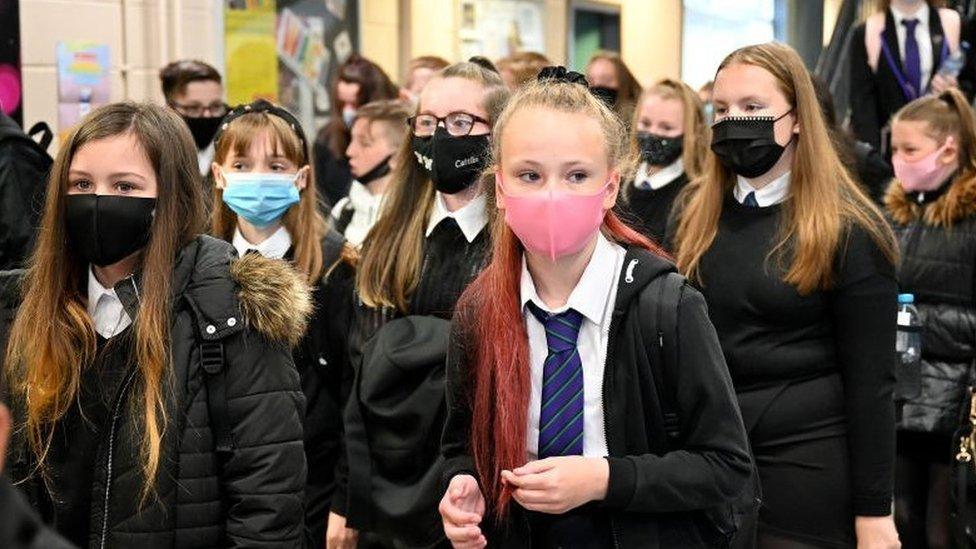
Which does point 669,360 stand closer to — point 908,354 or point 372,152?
point 908,354

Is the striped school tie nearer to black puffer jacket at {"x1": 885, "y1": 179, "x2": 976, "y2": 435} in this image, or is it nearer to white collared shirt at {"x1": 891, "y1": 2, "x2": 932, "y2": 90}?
black puffer jacket at {"x1": 885, "y1": 179, "x2": 976, "y2": 435}

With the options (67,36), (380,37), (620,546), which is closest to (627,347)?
(620,546)

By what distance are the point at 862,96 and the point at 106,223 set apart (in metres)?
5.99

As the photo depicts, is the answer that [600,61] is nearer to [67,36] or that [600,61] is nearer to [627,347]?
[67,36]

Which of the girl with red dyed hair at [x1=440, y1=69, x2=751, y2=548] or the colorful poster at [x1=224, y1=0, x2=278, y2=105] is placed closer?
the girl with red dyed hair at [x1=440, y1=69, x2=751, y2=548]

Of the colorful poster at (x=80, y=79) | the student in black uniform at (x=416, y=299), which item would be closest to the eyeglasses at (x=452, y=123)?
the student in black uniform at (x=416, y=299)

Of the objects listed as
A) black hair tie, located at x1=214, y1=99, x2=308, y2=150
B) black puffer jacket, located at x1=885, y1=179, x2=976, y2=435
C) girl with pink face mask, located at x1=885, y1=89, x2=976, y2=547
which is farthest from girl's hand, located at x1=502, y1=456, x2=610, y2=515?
black puffer jacket, located at x1=885, y1=179, x2=976, y2=435

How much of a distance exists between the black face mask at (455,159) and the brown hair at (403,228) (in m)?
0.11

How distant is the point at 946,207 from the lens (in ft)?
16.1

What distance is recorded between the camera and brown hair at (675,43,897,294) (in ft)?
11.3

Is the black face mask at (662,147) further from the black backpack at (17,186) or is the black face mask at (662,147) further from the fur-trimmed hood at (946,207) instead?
the black backpack at (17,186)

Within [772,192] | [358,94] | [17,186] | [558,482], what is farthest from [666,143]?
[558,482]

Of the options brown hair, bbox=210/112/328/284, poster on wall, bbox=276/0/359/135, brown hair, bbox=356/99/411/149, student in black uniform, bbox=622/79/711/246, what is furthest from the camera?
poster on wall, bbox=276/0/359/135

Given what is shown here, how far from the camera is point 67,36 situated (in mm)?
6438
